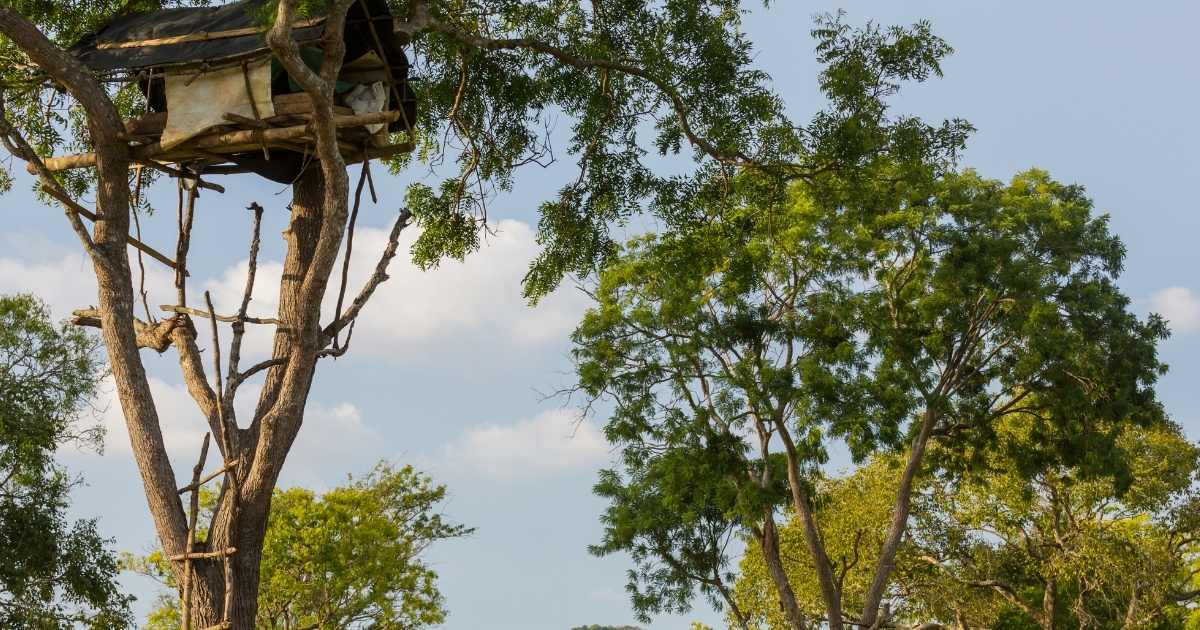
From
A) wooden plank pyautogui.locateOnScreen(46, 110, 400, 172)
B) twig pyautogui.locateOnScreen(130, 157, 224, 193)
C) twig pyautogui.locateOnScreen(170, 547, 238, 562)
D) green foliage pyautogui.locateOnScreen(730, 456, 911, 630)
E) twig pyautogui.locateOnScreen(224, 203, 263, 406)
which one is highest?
green foliage pyautogui.locateOnScreen(730, 456, 911, 630)

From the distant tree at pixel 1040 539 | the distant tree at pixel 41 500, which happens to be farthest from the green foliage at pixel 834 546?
the distant tree at pixel 41 500

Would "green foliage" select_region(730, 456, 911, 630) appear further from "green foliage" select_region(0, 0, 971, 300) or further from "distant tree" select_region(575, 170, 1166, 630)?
"green foliage" select_region(0, 0, 971, 300)

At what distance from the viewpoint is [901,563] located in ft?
59.3

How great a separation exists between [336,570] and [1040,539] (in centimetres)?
1105

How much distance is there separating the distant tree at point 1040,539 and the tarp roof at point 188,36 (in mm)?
13172

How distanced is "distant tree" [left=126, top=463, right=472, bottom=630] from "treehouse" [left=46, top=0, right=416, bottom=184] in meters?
11.4

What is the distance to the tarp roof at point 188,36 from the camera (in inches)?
227

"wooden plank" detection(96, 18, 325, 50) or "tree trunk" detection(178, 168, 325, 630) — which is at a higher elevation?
"wooden plank" detection(96, 18, 325, 50)

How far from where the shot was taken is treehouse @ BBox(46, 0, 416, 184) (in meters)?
5.77

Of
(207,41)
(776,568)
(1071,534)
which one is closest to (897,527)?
(776,568)

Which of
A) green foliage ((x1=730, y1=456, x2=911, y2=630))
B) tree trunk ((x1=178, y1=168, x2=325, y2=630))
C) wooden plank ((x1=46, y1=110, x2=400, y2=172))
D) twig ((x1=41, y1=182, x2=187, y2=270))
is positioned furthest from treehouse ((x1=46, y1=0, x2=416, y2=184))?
green foliage ((x1=730, y1=456, x2=911, y2=630))

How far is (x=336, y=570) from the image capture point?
16.8 meters

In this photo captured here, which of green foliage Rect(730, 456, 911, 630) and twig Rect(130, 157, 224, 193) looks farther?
green foliage Rect(730, 456, 911, 630)

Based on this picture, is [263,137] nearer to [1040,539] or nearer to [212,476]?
[212,476]
